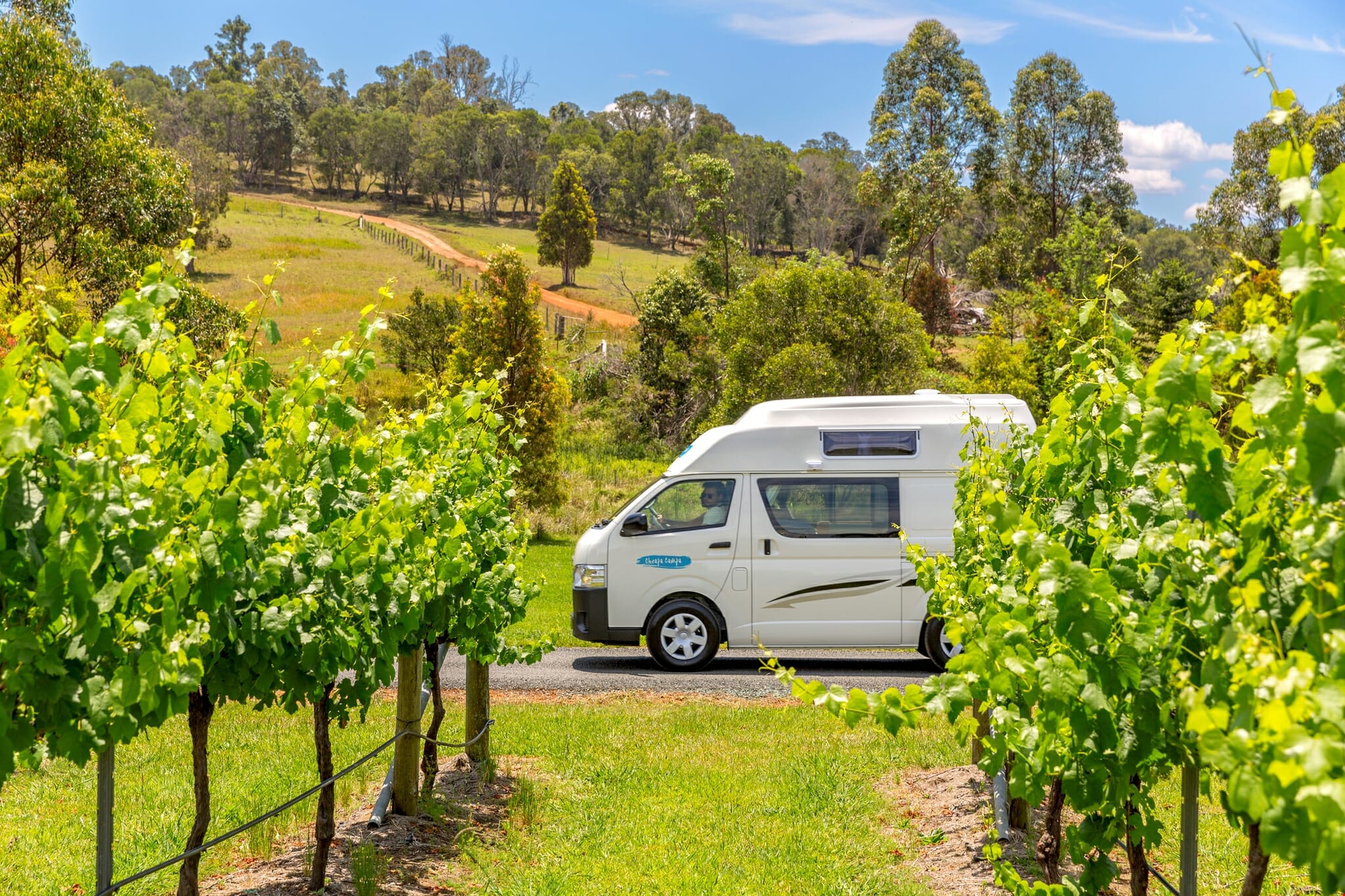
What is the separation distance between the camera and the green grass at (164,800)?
5105mm

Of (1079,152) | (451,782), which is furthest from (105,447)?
(1079,152)

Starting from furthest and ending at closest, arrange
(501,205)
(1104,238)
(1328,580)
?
1. (501,205)
2. (1104,238)
3. (1328,580)

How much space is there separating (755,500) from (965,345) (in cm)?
3671

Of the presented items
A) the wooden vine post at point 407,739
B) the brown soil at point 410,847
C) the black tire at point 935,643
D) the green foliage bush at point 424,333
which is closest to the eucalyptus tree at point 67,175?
the green foliage bush at point 424,333

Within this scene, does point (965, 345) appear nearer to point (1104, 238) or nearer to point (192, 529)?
point (1104, 238)

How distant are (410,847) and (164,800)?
175cm

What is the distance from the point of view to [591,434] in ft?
103

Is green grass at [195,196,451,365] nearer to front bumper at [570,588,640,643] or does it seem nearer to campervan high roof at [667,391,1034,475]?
front bumper at [570,588,640,643]

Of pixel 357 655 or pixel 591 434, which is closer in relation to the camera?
pixel 357 655

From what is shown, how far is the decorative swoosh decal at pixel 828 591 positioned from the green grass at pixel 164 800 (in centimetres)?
405

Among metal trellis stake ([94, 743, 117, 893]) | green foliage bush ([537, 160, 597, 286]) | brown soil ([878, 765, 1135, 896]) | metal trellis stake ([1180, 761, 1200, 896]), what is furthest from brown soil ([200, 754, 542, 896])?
green foliage bush ([537, 160, 597, 286])

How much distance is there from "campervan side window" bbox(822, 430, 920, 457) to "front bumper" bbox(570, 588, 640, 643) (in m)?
2.64

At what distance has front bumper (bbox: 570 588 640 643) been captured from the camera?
35.5 ft

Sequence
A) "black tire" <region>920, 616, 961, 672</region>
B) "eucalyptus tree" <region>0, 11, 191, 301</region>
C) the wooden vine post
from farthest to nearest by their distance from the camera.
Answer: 1. "eucalyptus tree" <region>0, 11, 191, 301</region>
2. "black tire" <region>920, 616, 961, 672</region>
3. the wooden vine post
